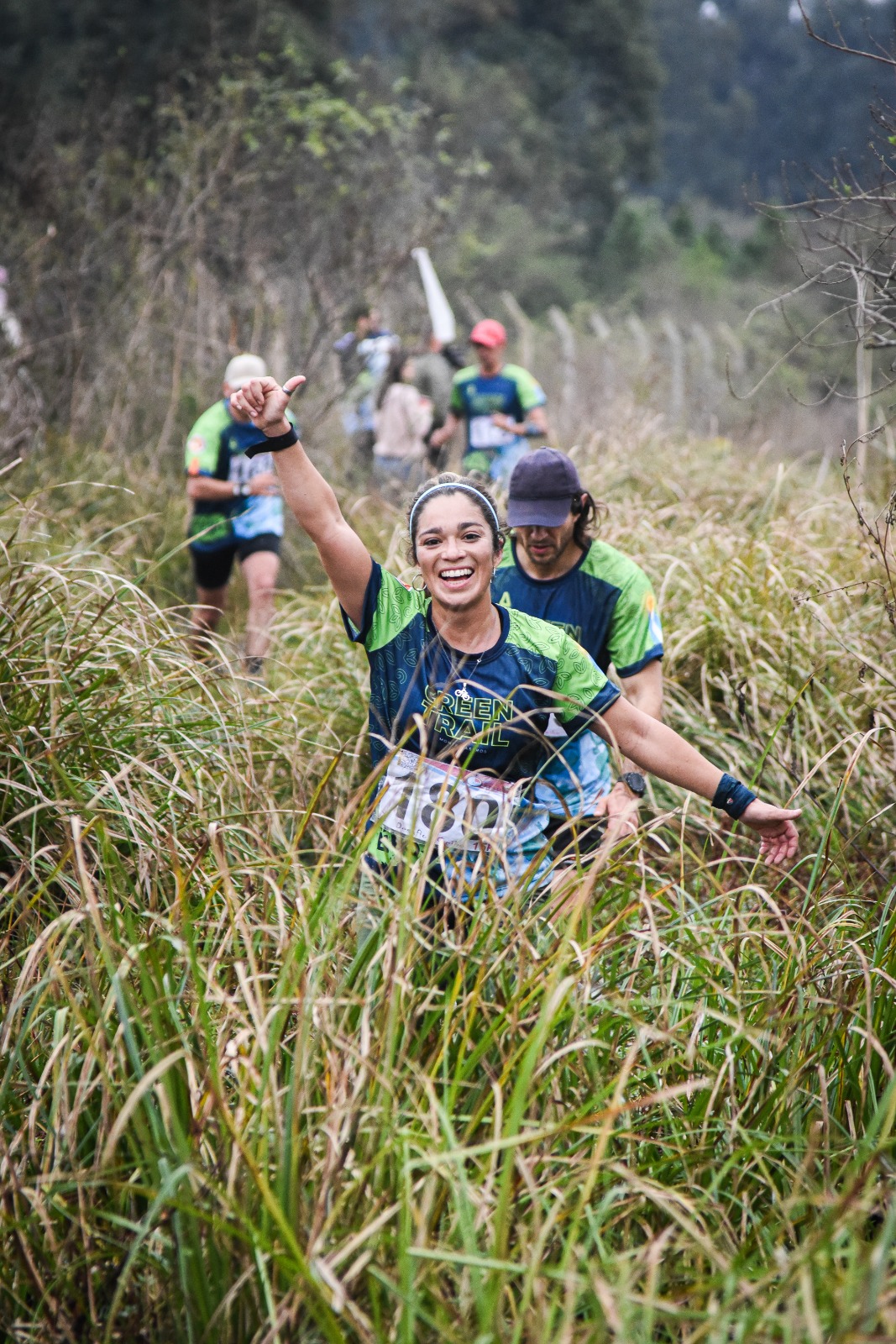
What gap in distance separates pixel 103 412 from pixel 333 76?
43.9 ft

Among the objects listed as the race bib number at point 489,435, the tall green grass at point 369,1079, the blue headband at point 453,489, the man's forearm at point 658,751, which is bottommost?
the tall green grass at point 369,1079

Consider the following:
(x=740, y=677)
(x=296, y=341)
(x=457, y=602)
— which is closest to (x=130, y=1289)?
(x=457, y=602)

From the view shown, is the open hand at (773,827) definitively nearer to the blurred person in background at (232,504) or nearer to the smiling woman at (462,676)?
the smiling woman at (462,676)

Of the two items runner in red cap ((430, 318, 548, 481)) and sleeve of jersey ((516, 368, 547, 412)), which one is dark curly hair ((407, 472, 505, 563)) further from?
sleeve of jersey ((516, 368, 547, 412))

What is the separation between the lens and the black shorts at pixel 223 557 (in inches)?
271

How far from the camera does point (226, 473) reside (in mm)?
6867

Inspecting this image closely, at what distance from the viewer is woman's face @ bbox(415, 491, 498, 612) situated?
3105 mm

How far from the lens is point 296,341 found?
12117mm

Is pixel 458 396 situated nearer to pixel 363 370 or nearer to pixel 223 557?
pixel 363 370

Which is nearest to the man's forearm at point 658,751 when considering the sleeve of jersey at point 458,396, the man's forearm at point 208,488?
the man's forearm at point 208,488

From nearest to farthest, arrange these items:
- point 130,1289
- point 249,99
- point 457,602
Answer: point 130,1289 → point 457,602 → point 249,99

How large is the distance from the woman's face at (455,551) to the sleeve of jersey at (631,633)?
3.41 ft

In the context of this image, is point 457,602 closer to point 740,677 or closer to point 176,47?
point 740,677

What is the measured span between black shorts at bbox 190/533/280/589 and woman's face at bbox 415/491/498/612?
12.5 ft
